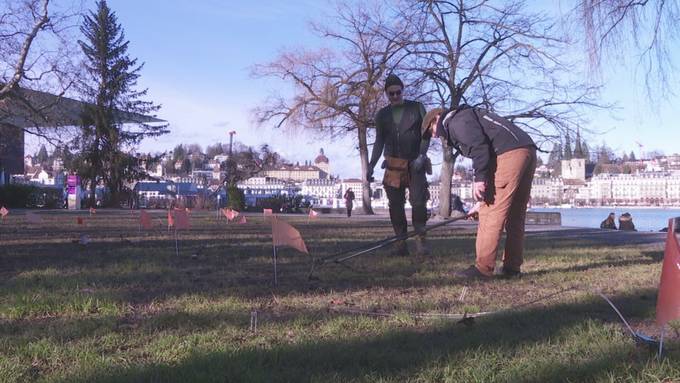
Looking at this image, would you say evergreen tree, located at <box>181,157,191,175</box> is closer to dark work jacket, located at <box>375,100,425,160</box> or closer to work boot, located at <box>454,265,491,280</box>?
dark work jacket, located at <box>375,100,425,160</box>

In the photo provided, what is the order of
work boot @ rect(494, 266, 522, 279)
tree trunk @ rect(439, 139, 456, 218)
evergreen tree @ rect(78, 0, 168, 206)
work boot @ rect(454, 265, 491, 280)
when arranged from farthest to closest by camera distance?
evergreen tree @ rect(78, 0, 168, 206)
tree trunk @ rect(439, 139, 456, 218)
work boot @ rect(494, 266, 522, 279)
work boot @ rect(454, 265, 491, 280)

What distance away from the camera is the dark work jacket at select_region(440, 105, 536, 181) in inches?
211

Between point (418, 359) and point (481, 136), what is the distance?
9.24 feet

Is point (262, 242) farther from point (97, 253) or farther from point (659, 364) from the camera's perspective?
point (659, 364)

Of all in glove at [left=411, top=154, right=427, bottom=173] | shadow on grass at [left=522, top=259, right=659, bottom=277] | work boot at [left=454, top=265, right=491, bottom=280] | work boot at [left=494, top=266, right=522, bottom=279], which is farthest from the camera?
glove at [left=411, top=154, right=427, bottom=173]

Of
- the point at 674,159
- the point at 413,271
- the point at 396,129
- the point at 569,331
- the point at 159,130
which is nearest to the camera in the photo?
the point at 569,331

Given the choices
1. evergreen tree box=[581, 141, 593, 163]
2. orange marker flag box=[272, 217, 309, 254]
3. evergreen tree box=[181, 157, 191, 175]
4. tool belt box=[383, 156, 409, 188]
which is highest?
evergreen tree box=[181, 157, 191, 175]

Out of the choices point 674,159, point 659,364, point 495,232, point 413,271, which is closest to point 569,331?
point 659,364

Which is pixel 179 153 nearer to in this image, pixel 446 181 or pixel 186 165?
pixel 186 165

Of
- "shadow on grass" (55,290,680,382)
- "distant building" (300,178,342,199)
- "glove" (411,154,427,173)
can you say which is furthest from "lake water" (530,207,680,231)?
"distant building" (300,178,342,199)

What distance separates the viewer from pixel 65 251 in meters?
8.30

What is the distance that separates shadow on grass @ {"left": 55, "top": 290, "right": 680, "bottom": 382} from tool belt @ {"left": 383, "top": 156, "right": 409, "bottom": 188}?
12.7 feet

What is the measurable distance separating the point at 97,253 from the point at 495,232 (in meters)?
5.15

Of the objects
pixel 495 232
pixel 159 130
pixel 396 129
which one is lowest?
pixel 495 232
